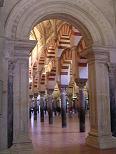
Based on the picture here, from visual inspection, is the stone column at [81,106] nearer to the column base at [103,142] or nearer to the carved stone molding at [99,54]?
the column base at [103,142]

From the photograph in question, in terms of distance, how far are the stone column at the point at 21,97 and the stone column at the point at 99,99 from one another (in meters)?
1.33

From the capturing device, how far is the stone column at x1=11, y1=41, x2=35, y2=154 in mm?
4640

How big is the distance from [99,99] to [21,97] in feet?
5.15

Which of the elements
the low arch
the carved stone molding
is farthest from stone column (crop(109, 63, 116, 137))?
the low arch

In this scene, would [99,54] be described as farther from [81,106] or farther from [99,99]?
[81,106]

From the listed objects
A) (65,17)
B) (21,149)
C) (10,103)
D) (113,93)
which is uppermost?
(65,17)

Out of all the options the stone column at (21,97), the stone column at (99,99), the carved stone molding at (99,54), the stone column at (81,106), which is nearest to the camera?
the stone column at (21,97)

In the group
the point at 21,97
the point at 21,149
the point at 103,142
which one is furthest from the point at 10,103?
the point at 103,142

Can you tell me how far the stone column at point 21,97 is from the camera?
183 inches

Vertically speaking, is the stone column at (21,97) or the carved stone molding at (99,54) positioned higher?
the carved stone molding at (99,54)

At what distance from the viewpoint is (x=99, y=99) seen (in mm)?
5332

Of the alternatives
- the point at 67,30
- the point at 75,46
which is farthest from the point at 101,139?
the point at 67,30

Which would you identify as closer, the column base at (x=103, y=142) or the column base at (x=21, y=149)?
the column base at (x=21, y=149)

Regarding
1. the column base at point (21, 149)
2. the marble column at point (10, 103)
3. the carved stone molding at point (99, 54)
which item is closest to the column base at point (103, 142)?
the column base at point (21, 149)
